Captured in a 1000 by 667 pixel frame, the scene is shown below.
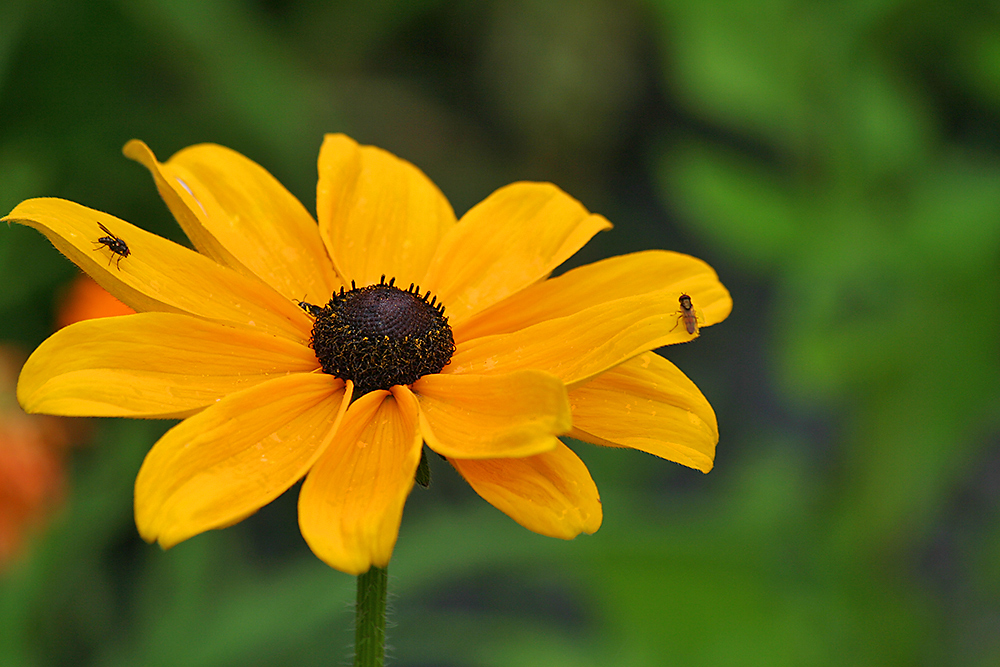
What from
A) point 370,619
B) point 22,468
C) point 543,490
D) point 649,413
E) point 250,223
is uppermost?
point 22,468

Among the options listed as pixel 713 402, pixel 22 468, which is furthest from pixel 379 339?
pixel 713 402

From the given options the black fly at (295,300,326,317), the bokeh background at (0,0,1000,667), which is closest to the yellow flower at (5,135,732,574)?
the black fly at (295,300,326,317)

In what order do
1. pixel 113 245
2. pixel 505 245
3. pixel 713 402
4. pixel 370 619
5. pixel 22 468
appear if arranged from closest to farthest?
pixel 370 619 → pixel 113 245 → pixel 505 245 → pixel 22 468 → pixel 713 402

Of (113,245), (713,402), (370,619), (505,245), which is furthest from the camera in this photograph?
(713,402)

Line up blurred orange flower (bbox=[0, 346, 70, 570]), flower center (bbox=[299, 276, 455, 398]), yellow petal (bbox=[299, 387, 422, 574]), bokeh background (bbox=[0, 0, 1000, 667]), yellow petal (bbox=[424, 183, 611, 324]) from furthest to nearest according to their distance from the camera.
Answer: bokeh background (bbox=[0, 0, 1000, 667])
blurred orange flower (bbox=[0, 346, 70, 570])
yellow petal (bbox=[424, 183, 611, 324])
flower center (bbox=[299, 276, 455, 398])
yellow petal (bbox=[299, 387, 422, 574])

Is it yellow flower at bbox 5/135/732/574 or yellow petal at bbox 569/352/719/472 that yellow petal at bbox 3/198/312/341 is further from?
yellow petal at bbox 569/352/719/472

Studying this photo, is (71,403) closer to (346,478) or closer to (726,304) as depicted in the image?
(346,478)

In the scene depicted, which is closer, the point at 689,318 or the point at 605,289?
the point at 689,318

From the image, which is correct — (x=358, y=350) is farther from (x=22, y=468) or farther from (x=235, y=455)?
(x=22, y=468)
